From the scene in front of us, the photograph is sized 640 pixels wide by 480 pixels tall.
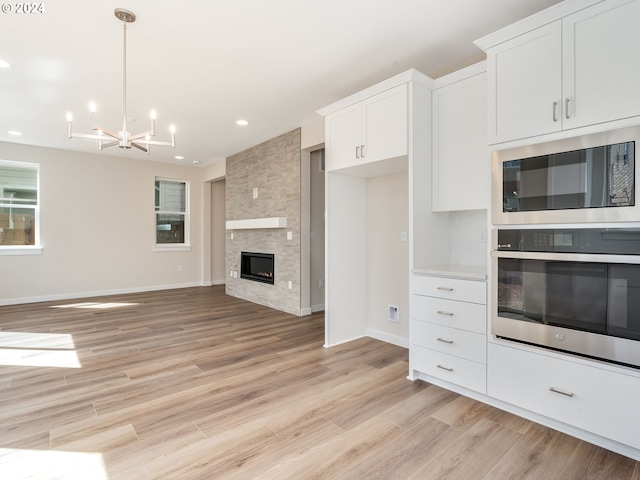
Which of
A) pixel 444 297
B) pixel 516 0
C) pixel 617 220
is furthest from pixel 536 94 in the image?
pixel 444 297

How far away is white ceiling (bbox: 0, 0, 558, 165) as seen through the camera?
2.30 m

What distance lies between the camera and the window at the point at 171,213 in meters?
7.25

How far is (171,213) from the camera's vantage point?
24.3 feet

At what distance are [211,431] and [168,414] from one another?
401mm

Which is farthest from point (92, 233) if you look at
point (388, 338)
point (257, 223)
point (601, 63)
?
point (601, 63)

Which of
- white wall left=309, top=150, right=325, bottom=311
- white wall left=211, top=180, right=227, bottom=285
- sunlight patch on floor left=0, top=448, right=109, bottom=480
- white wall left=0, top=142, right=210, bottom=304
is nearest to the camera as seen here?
sunlight patch on floor left=0, top=448, right=109, bottom=480

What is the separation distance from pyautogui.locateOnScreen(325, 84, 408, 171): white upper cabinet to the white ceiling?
1.21 ft

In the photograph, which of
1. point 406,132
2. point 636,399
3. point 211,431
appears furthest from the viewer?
point 406,132

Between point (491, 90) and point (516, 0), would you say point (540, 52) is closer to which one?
point (491, 90)

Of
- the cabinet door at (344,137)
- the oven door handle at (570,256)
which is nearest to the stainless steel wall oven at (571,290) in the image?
the oven door handle at (570,256)

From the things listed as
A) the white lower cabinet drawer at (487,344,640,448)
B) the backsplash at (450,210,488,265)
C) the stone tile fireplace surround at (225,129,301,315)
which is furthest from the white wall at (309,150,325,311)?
the white lower cabinet drawer at (487,344,640,448)

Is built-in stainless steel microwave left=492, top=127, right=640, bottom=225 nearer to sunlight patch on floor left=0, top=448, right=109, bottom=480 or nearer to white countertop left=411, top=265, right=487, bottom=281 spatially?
white countertop left=411, top=265, right=487, bottom=281

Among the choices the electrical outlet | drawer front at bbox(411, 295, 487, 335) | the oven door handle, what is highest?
the oven door handle

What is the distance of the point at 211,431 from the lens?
2033 mm
